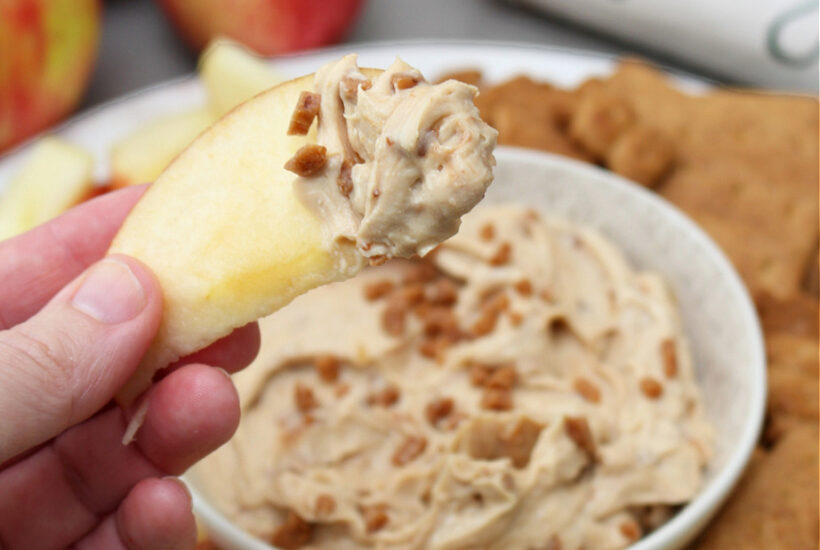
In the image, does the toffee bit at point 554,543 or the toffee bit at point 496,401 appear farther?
the toffee bit at point 496,401

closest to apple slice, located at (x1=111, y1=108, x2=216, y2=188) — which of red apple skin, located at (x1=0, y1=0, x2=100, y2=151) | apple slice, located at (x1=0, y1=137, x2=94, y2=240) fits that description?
apple slice, located at (x1=0, y1=137, x2=94, y2=240)

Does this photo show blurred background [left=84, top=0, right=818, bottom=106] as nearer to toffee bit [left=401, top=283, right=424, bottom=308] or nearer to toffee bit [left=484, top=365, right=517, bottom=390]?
toffee bit [left=401, top=283, right=424, bottom=308]

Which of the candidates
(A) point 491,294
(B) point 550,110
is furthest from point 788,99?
(A) point 491,294

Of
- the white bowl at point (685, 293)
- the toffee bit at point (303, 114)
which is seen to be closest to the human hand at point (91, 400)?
the white bowl at point (685, 293)

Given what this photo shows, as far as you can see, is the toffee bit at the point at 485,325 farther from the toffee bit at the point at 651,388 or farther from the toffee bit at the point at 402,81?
the toffee bit at the point at 402,81

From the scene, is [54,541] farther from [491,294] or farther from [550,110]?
[550,110]

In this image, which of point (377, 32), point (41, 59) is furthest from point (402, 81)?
point (377, 32)
